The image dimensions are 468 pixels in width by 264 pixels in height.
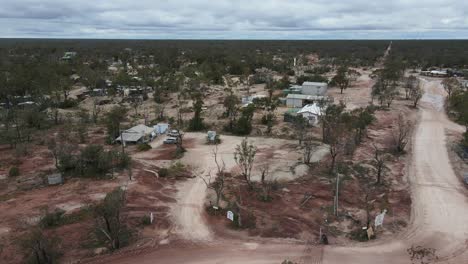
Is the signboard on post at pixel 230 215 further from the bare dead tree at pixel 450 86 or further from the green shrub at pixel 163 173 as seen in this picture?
the bare dead tree at pixel 450 86

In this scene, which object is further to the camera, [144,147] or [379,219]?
[144,147]

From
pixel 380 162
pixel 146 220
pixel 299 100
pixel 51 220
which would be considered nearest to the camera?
pixel 51 220

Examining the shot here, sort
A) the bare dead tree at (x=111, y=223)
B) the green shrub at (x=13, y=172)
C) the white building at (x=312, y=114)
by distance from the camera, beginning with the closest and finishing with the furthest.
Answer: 1. the bare dead tree at (x=111, y=223)
2. the green shrub at (x=13, y=172)
3. the white building at (x=312, y=114)

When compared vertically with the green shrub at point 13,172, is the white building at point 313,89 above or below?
above

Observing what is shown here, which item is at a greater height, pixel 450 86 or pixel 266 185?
pixel 450 86

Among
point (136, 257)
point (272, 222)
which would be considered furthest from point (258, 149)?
point (136, 257)

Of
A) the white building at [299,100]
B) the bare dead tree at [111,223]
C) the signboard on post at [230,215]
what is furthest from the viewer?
the white building at [299,100]

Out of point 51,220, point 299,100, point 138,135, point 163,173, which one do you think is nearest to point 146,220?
point 51,220

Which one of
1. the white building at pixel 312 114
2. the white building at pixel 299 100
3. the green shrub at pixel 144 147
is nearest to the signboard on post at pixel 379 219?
the green shrub at pixel 144 147

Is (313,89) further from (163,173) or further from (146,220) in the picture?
(146,220)

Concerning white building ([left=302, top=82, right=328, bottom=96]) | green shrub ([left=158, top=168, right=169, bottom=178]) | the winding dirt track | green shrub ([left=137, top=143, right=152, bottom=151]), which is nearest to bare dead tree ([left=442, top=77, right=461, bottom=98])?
white building ([left=302, top=82, right=328, bottom=96])

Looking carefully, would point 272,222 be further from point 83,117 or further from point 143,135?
point 83,117
